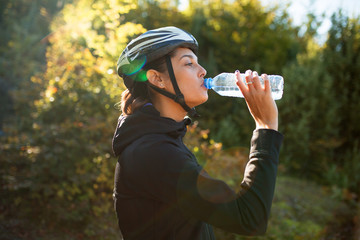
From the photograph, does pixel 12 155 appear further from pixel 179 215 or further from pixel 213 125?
pixel 213 125

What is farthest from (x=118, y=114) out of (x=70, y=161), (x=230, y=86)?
(x=230, y=86)

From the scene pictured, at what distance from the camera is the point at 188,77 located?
1.75 metres

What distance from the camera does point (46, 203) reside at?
4625mm

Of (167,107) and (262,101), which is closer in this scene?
(262,101)

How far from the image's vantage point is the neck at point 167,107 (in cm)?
178

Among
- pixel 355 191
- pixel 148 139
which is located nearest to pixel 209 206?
pixel 148 139

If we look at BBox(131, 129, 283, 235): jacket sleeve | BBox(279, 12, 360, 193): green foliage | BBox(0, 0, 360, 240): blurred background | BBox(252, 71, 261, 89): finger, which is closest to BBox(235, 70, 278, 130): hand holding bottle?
BBox(252, 71, 261, 89): finger

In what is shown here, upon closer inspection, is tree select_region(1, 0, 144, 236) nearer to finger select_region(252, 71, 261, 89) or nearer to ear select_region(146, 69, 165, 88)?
ear select_region(146, 69, 165, 88)

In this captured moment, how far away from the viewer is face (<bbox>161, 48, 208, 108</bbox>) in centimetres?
175

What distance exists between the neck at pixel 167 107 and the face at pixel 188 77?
0.21 feet

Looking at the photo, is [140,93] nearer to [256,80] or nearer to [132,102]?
[132,102]

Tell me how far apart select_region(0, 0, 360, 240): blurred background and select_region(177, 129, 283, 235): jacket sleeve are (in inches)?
132

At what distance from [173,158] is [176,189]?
4.9 inches

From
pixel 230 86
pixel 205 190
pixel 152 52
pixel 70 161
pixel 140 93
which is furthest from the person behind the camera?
pixel 70 161
